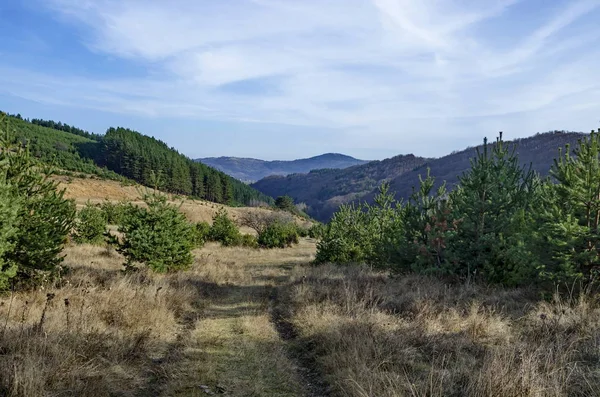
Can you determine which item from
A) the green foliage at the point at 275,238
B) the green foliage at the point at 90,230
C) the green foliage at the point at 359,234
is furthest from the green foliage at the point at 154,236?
the green foliage at the point at 275,238

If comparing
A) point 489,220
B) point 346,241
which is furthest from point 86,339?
point 346,241

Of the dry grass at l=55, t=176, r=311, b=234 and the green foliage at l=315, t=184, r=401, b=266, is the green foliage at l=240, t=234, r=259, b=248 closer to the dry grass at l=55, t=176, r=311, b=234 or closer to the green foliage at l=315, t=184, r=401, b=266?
the green foliage at l=315, t=184, r=401, b=266

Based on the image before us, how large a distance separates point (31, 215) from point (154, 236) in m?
4.46

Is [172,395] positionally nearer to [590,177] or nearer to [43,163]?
[43,163]

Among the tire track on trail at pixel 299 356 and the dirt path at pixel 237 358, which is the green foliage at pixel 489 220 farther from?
the dirt path at pixel 237 358

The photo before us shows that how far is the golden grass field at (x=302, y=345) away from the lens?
4129 millimetres

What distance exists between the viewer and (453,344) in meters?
5.71

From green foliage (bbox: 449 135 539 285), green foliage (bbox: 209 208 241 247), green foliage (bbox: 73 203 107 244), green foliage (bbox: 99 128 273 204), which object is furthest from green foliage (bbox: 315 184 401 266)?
green foliage (bbox: 99 128 273 204)

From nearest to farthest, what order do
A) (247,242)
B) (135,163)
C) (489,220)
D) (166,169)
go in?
(489,220) < (247,242) < (166,169) < (135,163)

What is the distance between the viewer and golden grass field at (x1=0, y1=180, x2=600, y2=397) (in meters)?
4.13

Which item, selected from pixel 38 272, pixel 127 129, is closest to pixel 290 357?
pixel 38 272

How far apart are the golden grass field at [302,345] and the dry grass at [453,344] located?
0.02 m

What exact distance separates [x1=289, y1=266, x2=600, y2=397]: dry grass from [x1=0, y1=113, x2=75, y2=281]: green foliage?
19.3 feet

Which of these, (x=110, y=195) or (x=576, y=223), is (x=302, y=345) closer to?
(x=576, y=223)
